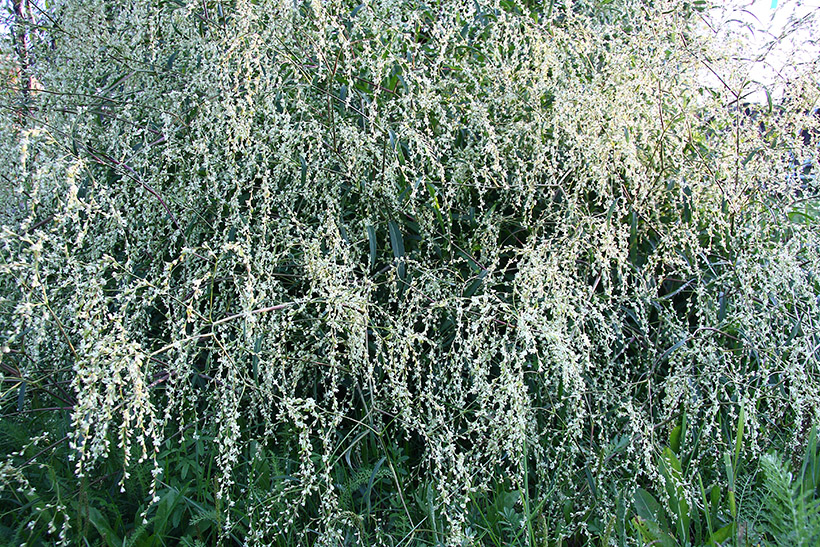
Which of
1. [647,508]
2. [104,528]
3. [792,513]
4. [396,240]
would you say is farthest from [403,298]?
[792,513]

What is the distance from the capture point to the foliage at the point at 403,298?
4.87 feet

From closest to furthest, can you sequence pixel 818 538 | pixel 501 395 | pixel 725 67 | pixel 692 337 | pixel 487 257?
pixel 818 538
pixel 501 395
pixel 692 337
pixel 487 257
pixel 725 67

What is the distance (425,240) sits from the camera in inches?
76.1

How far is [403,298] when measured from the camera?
193 cm

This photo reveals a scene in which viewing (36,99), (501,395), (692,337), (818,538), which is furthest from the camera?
(36,99)

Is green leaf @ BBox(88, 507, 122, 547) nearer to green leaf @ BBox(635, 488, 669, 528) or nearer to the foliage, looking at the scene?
the foliage

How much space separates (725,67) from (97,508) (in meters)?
2.49

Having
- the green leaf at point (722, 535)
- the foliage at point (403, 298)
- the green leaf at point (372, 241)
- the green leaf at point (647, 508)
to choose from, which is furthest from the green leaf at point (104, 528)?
the green leaf at point (722, 535)

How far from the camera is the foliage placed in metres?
1.49

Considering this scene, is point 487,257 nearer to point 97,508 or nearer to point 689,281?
point 689,281

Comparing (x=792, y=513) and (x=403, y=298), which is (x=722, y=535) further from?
(x=403, y=298)

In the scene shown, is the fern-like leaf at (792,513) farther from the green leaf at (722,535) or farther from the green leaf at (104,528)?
the green leaf at (104,528)

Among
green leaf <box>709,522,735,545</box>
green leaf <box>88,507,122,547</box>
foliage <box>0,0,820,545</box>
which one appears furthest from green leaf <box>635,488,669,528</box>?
green leaf <box>88,507,122,547</box>

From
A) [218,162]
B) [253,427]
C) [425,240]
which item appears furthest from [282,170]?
[253,427]
